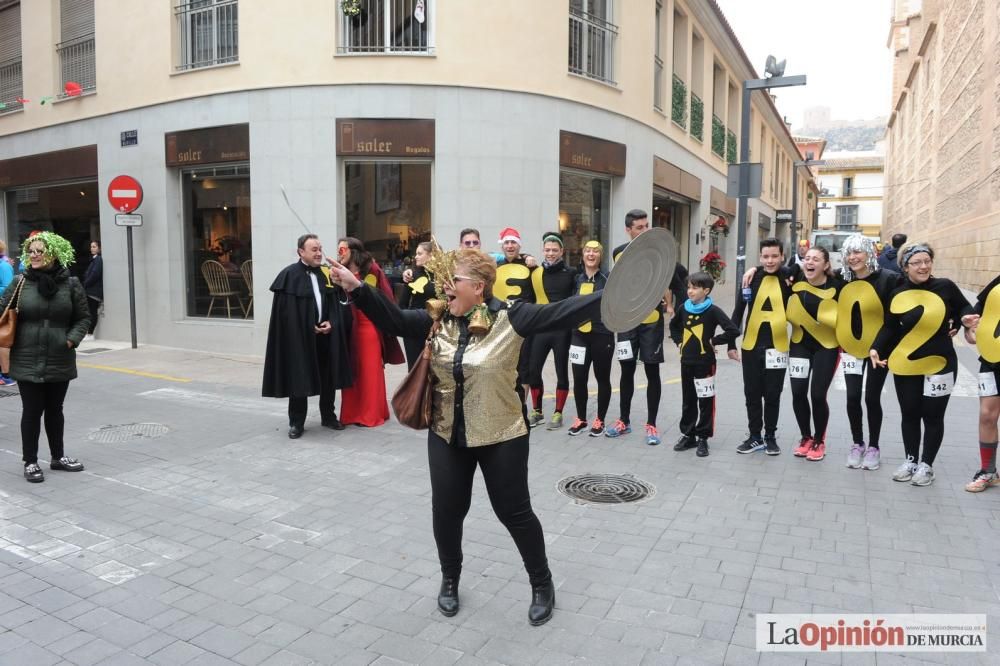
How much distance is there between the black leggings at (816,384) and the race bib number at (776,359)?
0.06 metres

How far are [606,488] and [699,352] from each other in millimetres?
1690

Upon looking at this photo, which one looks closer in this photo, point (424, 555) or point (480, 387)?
point (480, 387)

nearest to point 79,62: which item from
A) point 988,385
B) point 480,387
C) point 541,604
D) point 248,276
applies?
point 248,276

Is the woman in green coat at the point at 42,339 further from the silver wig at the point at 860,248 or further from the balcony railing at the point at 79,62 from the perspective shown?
the balcony railing at the point at 79,62

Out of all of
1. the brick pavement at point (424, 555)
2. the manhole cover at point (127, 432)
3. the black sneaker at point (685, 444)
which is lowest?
the brick pavement at point (424, 555)

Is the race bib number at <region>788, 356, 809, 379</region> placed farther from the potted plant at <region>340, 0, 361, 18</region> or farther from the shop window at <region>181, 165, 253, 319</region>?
the shop window at <region>181, 165, 253, 319</region>

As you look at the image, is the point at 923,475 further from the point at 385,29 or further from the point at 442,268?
the point at 385,29

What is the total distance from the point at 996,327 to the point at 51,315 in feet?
24.0

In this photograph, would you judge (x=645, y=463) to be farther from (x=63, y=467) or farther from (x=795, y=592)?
(x=63, y=467)

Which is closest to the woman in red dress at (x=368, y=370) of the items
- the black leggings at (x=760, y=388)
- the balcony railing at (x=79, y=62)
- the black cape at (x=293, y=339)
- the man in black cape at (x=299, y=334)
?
the man in black cape at (x=299, y=334)

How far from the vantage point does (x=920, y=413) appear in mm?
5605

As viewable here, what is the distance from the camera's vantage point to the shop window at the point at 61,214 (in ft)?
50.1

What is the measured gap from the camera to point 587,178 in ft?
44.7

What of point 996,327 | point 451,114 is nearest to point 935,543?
point 996,327
